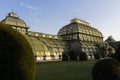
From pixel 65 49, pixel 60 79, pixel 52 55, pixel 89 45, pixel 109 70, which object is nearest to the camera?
pixel 109 70

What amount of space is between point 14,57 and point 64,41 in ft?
245

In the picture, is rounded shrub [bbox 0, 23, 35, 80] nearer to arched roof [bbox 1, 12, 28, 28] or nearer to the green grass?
the green grass

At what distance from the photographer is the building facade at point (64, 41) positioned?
203 feet

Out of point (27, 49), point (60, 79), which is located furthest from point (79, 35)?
point (27, 49)

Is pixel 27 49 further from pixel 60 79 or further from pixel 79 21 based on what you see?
pixel 79 21

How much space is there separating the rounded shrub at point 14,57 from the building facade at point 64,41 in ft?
164

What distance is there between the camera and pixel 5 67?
6852 mm

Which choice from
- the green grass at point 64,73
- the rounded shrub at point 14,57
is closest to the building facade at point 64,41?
the green grass at point 64,73

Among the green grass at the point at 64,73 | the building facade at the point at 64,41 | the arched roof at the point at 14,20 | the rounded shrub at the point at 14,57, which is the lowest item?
the green grass at the point at 64,73

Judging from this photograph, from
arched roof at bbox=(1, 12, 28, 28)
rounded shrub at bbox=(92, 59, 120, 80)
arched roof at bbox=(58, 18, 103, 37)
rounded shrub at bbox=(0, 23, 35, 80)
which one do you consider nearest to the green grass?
rounded shrub at bbox=(92, 59, 120, 80)

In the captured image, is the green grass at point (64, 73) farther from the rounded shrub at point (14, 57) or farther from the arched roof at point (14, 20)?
the arched roof at point (14, 20)

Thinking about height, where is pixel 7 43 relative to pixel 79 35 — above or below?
below

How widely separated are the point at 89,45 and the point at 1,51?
258 feet

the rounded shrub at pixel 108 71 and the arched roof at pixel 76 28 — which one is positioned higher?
the arched roof at pixel 76 28
